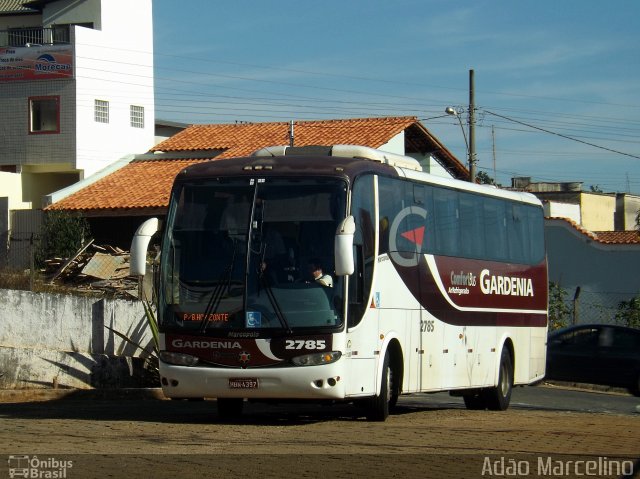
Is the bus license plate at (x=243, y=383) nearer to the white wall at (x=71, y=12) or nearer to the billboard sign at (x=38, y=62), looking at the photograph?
the billboard sign at (x=38, y=62)

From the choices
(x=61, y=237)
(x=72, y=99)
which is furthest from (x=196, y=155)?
(x=61, y=237)

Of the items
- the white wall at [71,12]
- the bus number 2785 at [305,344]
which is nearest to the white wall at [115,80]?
the white wall at [71,12]

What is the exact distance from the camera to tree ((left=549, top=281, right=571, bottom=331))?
34.1m

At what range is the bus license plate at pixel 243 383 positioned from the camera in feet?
47.8

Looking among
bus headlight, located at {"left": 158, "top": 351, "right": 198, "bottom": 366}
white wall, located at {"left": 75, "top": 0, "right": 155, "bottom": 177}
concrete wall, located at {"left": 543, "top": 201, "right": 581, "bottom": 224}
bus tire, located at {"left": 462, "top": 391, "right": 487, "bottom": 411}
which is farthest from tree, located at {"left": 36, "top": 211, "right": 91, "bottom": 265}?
bus headlight, located at {"left": 158, "top": 351, "right": 198, "bottom": 366}

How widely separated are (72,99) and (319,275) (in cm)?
3839

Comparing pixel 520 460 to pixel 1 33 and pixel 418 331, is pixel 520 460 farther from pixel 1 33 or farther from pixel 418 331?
pixel 1 33

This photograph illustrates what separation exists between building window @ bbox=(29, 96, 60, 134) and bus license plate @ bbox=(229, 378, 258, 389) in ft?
127

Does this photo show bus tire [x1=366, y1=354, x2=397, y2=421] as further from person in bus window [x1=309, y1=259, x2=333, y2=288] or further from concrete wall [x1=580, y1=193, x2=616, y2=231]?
concrete wall [x1=580, y1=193, x2=616, y2=231]

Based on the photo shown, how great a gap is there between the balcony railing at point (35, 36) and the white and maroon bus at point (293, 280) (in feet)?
128

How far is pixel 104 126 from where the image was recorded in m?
52.8

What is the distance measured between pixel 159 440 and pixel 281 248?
127 inches

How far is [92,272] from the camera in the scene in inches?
1421

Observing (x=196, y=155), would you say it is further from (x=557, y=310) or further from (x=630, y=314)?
(x=630, y=314)
